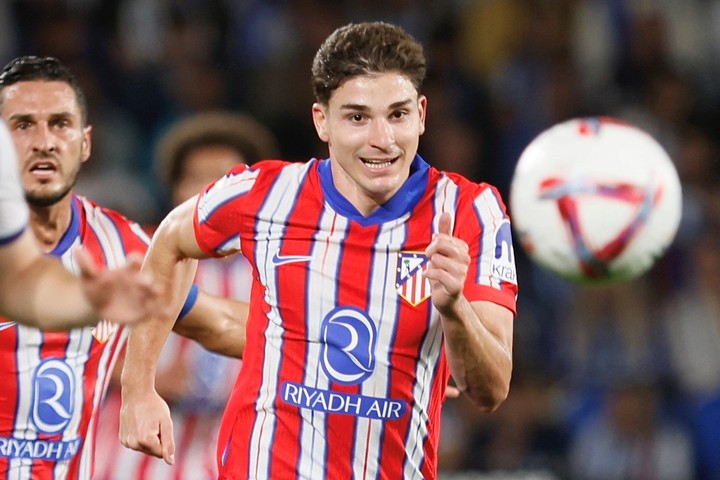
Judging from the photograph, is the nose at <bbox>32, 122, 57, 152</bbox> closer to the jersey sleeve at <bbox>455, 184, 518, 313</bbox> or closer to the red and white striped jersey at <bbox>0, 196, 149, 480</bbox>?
the red and white striped jersey at <bbox>0, 196, 149, 480</bbox>

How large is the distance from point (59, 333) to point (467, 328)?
1.53 meters

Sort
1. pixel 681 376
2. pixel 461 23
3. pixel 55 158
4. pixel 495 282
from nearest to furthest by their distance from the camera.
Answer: pixel 495 282
pixel 55 158
pixel 681 376
pixel 461 23

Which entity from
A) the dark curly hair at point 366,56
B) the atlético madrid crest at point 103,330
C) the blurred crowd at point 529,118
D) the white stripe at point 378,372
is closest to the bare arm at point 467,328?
the white stripe at point 378,372

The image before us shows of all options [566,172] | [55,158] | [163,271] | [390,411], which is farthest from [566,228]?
[55,158]

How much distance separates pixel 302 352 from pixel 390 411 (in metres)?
0.30

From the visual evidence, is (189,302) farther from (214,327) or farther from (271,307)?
(271,307)

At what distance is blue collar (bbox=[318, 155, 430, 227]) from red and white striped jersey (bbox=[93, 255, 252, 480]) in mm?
1804

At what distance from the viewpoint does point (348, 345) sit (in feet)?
12.7

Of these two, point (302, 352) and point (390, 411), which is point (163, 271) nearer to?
point (302, 352)

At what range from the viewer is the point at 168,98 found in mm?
9180

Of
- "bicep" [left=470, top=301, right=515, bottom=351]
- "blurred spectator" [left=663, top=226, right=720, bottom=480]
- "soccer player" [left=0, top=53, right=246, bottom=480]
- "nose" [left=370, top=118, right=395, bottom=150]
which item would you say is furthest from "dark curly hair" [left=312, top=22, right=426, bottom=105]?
"blurred spectator" [left=663, top=226, right=720, bottom=480]

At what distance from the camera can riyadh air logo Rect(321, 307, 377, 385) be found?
3.86 metres

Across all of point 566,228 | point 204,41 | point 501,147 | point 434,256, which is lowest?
point 434,256

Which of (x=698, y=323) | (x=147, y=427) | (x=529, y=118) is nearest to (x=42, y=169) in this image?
(x=147, y=427)
